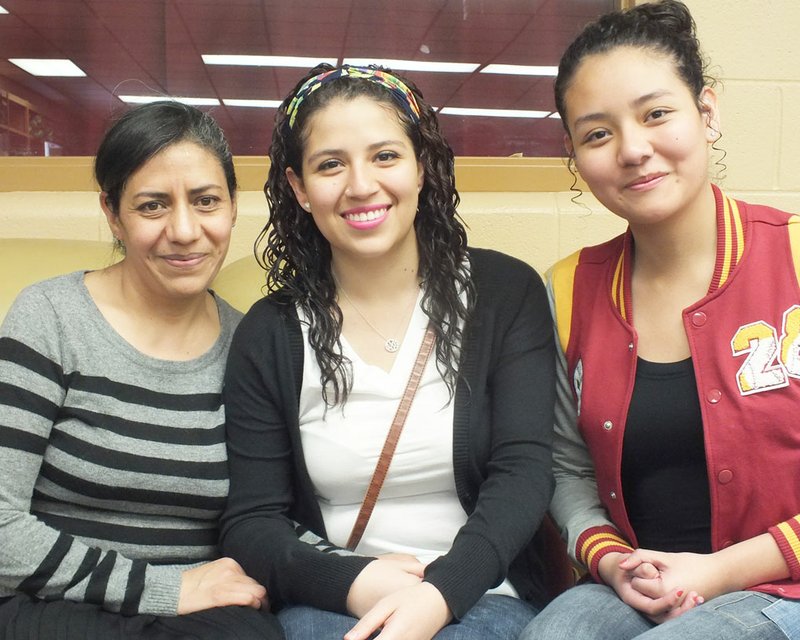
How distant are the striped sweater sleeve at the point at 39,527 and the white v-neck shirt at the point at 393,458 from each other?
0.98 feet

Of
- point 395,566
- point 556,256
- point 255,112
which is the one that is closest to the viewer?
point 395,566

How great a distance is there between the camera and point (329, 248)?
1581 millimetres

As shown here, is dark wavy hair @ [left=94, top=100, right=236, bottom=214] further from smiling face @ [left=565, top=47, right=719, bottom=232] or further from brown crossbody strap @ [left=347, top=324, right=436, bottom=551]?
smiling face @ [left=565, top=47, right=719, bottom=232]

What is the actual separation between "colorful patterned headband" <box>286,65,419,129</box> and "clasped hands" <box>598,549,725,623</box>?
0.80 metres

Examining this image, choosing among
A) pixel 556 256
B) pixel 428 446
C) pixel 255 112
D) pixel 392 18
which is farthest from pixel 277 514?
pixel 392 18

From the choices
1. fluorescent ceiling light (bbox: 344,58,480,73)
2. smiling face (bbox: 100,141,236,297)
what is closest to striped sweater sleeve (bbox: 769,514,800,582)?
smiling face (bbox: 100,141,236,297)

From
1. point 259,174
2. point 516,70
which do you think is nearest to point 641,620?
point 259,174

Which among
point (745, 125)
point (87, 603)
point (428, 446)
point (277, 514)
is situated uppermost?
point (745, 125)

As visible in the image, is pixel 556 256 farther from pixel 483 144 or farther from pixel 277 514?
pixel 277 514

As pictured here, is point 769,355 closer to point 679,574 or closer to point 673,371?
point 673,371

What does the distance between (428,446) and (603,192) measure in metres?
0.50

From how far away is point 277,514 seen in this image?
4.63 feet

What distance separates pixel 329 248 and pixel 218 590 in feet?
2.07

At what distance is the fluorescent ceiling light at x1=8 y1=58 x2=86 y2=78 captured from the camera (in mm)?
2350
